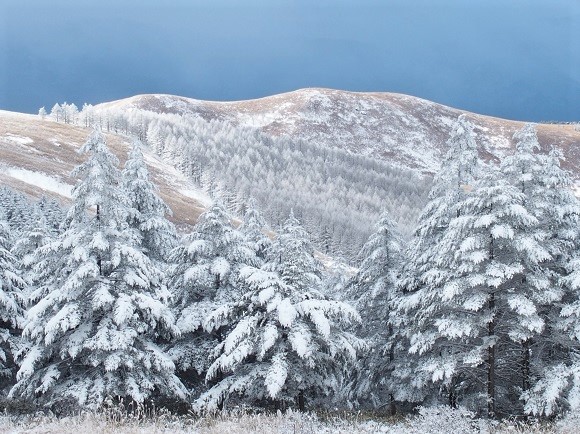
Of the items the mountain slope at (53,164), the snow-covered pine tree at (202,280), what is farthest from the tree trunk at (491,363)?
the mountain slope at (53,164)

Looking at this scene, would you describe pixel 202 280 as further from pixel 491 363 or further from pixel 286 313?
pixel 491 363

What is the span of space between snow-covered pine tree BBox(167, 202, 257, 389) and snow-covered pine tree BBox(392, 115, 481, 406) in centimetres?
687

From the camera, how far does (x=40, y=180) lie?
107438 mm

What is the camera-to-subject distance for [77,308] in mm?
14680

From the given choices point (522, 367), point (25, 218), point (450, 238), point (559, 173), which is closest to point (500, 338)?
point (522, 367)

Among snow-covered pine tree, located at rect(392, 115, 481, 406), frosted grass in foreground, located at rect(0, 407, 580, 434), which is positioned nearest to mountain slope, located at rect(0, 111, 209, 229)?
snow-covered pine tree, located at rect(392, 115, 481, 406)

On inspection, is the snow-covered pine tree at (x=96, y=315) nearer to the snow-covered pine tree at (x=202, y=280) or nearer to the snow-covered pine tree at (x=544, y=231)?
the snow-covered pine tree at (x=202, y=280)

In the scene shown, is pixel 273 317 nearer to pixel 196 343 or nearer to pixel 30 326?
pixel 196 343

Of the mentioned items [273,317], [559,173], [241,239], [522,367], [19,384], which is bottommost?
[19,384]

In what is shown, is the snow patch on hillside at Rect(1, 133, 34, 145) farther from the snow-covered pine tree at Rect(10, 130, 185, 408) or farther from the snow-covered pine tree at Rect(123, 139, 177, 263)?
the snow-covered pine tree at Rect(10, 130, 185, 408)

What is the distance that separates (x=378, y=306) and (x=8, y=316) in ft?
51.4

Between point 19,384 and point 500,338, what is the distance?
14.8 metres

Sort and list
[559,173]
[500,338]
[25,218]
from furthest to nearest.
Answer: [25,218], [559,173], [500,338]

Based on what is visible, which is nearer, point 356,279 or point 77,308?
point 77,308
